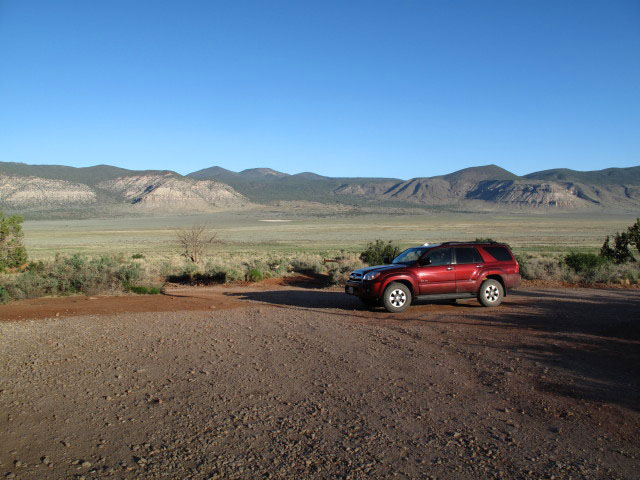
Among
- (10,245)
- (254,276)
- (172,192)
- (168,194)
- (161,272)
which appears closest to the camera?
(10,245)

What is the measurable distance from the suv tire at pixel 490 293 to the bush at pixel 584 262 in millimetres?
9202

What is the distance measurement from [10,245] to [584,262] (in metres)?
21.3

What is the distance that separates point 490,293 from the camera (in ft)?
41.2

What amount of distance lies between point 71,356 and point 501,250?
9895mm

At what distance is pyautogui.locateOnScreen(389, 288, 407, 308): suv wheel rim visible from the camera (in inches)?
465

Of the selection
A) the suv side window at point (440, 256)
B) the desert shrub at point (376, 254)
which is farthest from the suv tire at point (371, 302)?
the desert shrub at point (376, 254)

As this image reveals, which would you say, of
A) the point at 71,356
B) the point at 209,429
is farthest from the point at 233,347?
the point at 209,429

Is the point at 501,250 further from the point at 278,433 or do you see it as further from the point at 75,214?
the point at 75,214

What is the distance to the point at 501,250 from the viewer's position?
13.0 metres

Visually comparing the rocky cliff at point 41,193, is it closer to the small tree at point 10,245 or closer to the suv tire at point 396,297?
the small tree at point 10,245

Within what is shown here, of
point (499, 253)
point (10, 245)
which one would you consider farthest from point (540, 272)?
point (10, 245)

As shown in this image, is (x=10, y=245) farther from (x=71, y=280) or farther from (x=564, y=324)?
(x=564, y=324)

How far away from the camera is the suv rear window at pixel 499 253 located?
42.1ft

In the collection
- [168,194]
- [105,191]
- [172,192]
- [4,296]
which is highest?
[172,192]
